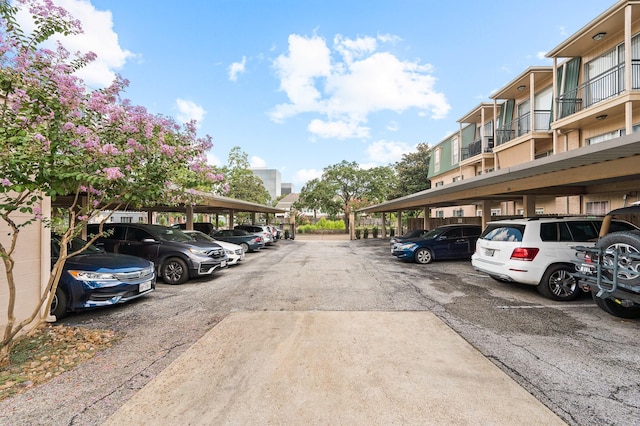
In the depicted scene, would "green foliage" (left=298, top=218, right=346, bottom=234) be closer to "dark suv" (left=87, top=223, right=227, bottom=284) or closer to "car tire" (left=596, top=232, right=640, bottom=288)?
"dark suv" (left=87, top=223, right=227, bottom=284)

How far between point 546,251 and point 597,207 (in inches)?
335

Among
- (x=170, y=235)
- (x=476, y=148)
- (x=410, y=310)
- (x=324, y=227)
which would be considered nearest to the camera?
(x=410, y=310)

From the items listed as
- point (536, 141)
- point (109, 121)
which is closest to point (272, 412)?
point (109, 121)

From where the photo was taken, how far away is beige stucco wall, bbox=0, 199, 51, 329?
426cm

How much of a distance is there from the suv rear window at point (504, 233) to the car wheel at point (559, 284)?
0.85 metres

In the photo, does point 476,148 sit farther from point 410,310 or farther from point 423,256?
point 410,310

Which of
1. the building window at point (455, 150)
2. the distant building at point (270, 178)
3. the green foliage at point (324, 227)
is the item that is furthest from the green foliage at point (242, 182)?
the distant building at point (270, 178)

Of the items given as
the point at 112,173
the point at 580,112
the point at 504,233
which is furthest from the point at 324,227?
the point at 112,173

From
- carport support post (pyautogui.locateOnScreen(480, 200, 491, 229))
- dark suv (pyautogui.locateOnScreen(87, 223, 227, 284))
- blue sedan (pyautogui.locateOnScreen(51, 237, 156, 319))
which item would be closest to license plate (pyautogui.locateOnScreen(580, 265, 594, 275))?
carport support post (pyautogui.locateOnScreen(480, 200, 491, 229))

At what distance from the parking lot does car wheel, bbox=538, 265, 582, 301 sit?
189 millimetres

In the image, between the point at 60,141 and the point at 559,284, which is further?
the point at 559,284

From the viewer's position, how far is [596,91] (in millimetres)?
11336

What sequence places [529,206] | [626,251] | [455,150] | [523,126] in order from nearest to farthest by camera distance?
[626,251], [529,206], [523,126], [455,150]

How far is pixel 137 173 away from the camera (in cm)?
410
